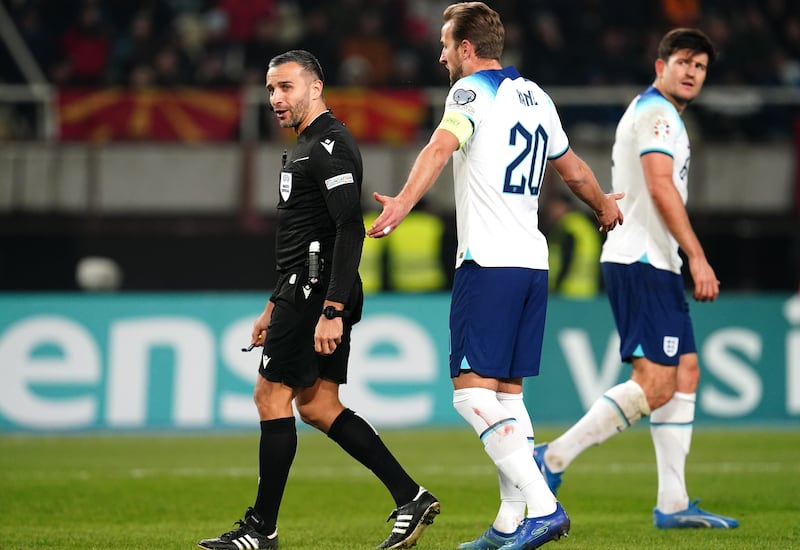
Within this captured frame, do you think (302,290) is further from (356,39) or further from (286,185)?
(356,39)

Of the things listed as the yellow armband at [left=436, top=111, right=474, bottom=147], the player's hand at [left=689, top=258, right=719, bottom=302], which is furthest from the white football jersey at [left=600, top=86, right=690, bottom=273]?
the yellow armband at [left=436, top=111, right=474, bottom=147]

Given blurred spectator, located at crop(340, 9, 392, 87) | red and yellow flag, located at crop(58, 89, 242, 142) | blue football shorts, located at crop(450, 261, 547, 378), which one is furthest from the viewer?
blurred spectator, located at crop(340, 9, 392, 87)

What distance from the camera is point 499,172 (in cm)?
589

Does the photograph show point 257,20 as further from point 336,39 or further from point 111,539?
point 111,539

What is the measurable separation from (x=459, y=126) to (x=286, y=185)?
886 mm

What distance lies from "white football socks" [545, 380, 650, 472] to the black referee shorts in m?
1.59

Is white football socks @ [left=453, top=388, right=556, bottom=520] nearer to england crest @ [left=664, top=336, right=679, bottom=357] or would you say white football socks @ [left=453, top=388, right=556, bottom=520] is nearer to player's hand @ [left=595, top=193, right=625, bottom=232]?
player's hand @ [left=595, top=193, right=625, bottom=232]

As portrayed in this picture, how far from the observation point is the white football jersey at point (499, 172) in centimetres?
587

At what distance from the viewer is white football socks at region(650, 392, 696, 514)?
7.11 metres

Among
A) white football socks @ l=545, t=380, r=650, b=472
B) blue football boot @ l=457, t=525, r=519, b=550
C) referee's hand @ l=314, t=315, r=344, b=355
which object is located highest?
referee's hand @ l=314, t=315, r=344, b=355

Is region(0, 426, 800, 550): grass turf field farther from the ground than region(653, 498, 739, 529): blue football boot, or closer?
closer

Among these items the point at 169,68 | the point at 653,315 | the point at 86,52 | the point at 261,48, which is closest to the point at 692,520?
the point at 653,315

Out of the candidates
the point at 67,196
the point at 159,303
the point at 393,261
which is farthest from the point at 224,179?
the point at 159,303

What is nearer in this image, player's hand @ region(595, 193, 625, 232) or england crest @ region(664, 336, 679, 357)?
player's hand @ region(595, 193, 625, 232)
